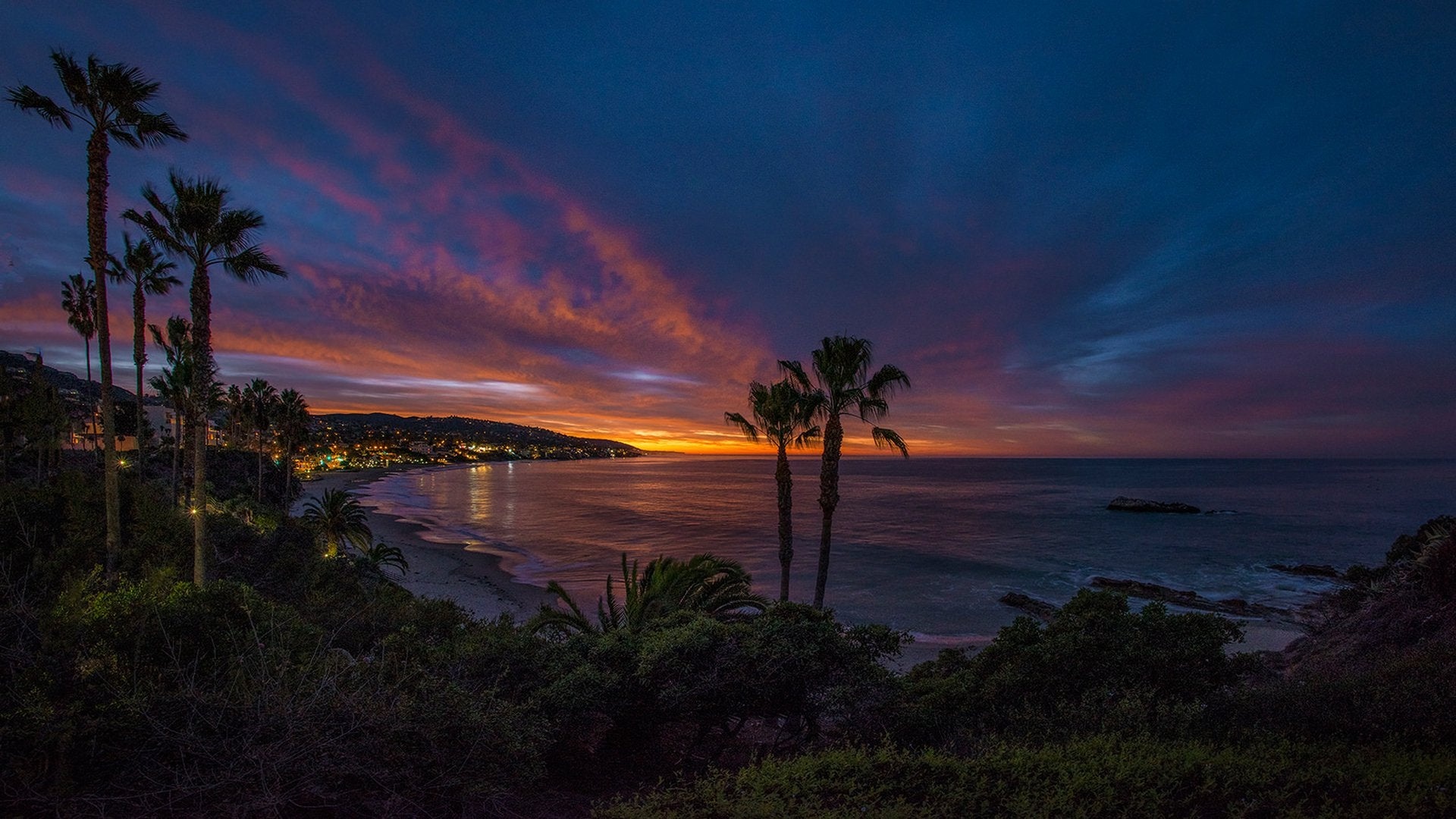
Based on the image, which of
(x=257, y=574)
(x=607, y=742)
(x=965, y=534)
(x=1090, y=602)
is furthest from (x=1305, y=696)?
(x=965, y=534)

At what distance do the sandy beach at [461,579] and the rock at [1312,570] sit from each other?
43.4 metres

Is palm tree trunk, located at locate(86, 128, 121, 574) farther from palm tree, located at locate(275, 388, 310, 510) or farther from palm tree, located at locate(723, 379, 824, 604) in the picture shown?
palm tree, located at locate(275, 388, 310, 510)

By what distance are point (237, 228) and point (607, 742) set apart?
1406 cm

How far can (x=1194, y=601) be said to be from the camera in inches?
986

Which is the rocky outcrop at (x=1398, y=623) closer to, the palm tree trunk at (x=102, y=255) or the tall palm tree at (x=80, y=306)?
the palm tree trunk at (x=102, y=255)

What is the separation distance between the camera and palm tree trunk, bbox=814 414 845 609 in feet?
51.9

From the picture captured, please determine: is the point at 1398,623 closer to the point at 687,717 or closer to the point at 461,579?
the point at 687,717

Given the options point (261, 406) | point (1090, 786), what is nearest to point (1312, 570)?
point (1090, 786)

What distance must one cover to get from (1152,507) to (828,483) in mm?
68497

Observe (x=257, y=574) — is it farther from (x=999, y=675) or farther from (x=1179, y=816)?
(x=1179, y=816)

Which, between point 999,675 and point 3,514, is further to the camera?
point 3,514

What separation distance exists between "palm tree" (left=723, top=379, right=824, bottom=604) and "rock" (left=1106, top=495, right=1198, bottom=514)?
66.4 meters

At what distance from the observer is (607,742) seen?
792 centimetres

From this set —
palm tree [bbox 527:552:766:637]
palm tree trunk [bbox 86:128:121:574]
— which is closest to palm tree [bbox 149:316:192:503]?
palm tree trunk [bbox 86:128:121:574]
